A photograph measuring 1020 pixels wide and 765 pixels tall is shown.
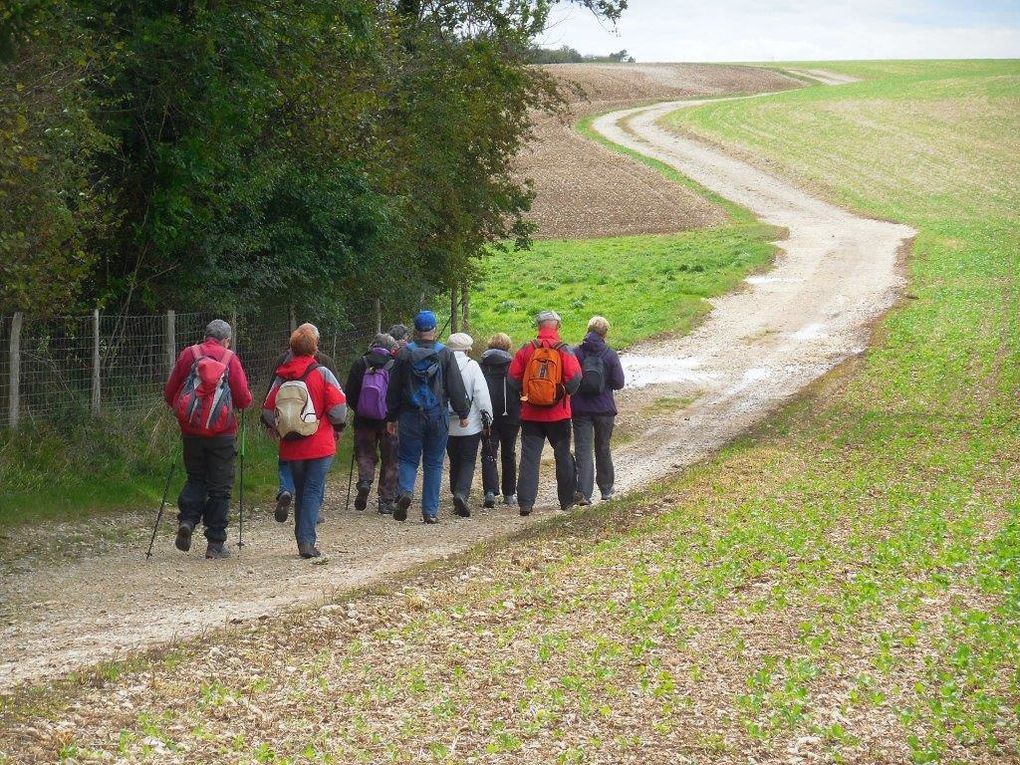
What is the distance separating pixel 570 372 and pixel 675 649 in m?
5.46

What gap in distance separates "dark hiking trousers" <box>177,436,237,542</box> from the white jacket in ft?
8.89

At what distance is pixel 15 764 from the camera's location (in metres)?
6.26

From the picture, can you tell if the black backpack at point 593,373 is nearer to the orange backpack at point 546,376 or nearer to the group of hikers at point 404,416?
the group of hikers at point 404,416

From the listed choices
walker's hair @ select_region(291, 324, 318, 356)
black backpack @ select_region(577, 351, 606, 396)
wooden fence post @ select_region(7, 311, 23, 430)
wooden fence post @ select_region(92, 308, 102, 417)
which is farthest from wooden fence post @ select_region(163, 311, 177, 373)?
black backpack @ select_region(577, 351, 606, 396)

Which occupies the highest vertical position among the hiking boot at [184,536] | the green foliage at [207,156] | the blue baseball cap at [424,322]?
the green foliage at [207,156]

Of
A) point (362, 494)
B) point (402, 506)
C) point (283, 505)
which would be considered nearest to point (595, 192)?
point (362, 494)

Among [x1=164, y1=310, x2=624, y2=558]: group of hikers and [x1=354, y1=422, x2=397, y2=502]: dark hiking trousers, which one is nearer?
[x1=164, y1=310, x2=624, y2=558]: group of hikers

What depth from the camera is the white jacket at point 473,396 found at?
526 inches

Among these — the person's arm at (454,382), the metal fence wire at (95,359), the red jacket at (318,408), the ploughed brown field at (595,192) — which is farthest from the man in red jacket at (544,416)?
the ploughed brown field at (595,192)

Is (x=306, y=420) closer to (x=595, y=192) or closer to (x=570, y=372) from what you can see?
(x=570, y=372)

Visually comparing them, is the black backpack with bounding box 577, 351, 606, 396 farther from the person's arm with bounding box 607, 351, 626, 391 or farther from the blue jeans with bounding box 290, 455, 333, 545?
the blue jeans with bounding box 290, 455, 333, 545

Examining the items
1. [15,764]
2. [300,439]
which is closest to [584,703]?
[15,764]

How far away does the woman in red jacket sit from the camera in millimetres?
11180

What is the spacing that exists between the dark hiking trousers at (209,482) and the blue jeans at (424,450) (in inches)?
79.1
